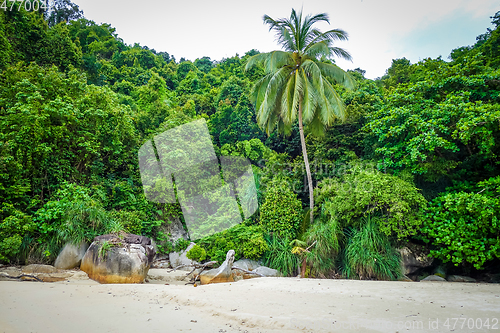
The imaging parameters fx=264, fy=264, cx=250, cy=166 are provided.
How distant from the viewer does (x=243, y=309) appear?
13.5 ft

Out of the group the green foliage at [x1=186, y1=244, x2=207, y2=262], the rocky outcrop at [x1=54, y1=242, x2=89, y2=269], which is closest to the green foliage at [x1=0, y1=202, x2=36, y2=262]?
the rocky outcrop at [x1=54, y1=242, x2=89, y2=269]

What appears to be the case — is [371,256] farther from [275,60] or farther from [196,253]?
[275,60]

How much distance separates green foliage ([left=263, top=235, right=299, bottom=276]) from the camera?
9453 mm

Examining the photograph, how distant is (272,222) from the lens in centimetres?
1052

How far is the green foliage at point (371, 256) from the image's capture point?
8148 mm

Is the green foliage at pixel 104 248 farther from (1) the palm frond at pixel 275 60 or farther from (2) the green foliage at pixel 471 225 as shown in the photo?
(2) the green foliage at pixel 471 225

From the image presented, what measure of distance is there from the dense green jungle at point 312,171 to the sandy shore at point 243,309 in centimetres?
271

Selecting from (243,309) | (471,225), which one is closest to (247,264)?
(243,309)

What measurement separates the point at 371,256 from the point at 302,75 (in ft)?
24.7

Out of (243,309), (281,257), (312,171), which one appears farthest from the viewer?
(312,171)

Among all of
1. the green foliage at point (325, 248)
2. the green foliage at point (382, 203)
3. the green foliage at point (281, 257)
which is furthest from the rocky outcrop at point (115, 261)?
→ the green foliage at point (382, 203)

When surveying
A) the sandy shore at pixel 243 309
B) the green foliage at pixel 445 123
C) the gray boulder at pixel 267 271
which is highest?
the green foliage at pixel 445 123

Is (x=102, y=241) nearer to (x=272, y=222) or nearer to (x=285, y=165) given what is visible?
(x=272, y=222)

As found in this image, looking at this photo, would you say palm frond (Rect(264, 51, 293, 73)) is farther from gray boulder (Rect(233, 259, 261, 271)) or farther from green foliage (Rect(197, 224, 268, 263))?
gray boulder (Rect(233, 259, 261, 271))
